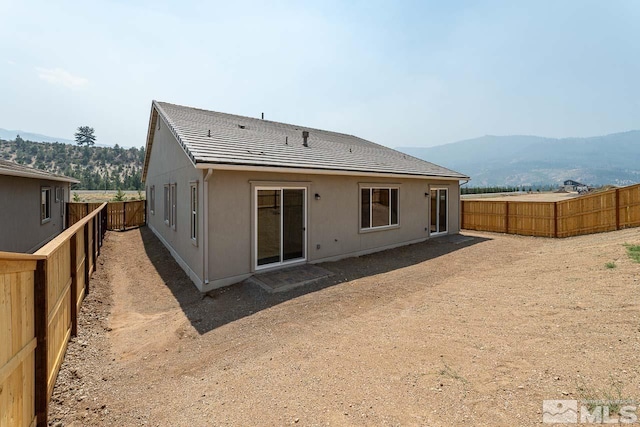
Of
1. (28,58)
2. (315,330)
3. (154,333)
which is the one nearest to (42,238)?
(28,58)

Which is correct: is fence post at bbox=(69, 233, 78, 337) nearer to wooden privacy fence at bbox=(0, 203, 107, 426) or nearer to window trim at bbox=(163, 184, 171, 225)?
wooden privacy fence at bbox=(0, 203, 107, 426)

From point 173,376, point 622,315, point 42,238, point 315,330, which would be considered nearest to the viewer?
point 173,376

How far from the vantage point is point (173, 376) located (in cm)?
410

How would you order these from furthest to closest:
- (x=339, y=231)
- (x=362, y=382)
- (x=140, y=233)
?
A: 1. (x=140, y=233)
2. (x=339, y=231)
3. (x=362, y=382)

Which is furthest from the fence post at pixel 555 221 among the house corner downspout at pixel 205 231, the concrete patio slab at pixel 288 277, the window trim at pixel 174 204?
the window trim at pixel 174 204

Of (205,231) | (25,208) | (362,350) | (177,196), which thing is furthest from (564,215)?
(25,208)

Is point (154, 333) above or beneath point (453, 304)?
beneath

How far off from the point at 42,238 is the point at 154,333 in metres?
11.8

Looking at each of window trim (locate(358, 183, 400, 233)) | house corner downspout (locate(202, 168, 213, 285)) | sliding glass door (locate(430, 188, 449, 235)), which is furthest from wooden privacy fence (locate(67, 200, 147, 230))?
sliding glass door (locate(430, 188, 449, 235))

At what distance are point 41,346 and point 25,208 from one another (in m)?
11.7

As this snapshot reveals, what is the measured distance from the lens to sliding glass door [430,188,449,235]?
14.2 meters

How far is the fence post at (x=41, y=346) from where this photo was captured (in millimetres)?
2945

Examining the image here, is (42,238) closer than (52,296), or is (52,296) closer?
(52,296)

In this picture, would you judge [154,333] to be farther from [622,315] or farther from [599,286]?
[599,286]
